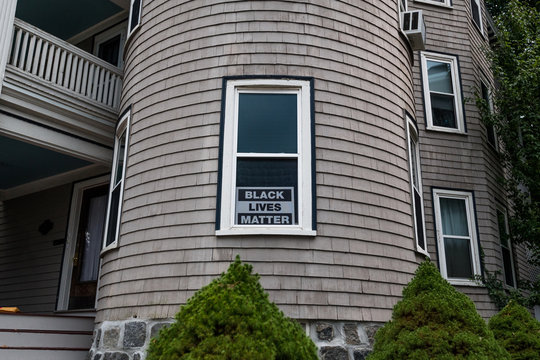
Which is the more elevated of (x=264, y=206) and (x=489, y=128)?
(x=489, y=128)

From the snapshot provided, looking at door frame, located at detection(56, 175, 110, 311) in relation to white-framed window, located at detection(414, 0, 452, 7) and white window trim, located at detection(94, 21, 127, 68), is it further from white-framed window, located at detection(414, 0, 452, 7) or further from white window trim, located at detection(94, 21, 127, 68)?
white-framed window, located at detection(414, 0, 452, 7)

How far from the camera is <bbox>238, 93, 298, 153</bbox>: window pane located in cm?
527

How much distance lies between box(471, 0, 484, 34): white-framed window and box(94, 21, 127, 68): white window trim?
24.0 ft

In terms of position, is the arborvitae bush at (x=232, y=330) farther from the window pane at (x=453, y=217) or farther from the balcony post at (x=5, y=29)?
the window pane at (x=453, y=217)

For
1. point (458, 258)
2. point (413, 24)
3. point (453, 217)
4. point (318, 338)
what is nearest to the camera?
point (318, 338)

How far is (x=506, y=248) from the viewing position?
9.09 m

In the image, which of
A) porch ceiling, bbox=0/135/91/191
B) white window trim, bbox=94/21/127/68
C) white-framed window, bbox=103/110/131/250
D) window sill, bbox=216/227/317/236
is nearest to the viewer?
window sill, bbox=216/227/317/236

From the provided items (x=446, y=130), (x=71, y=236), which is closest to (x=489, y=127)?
(x=446, y=130)

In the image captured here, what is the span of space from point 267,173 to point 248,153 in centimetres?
30

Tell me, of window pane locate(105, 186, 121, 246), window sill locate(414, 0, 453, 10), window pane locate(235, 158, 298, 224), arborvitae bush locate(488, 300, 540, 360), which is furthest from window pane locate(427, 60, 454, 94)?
window pane locate(105, 186, 121, 246)

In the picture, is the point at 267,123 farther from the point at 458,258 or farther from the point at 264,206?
the point at 458,258

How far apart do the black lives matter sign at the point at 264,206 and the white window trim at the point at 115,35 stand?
496 cm

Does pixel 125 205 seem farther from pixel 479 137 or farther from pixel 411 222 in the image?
pixel 479 137

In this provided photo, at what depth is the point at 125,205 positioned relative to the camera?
18.7 ft
